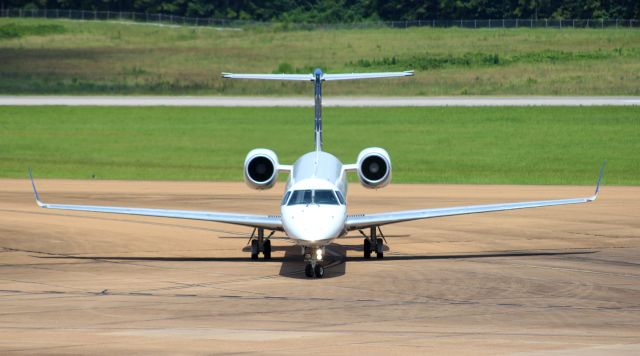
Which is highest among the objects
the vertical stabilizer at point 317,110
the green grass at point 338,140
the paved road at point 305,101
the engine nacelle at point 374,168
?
the vertical stabilizer at point 317,110

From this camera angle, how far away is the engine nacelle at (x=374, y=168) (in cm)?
A: 3069

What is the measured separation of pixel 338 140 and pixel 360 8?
10890 centimetres

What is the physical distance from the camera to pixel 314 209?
89.2 feet

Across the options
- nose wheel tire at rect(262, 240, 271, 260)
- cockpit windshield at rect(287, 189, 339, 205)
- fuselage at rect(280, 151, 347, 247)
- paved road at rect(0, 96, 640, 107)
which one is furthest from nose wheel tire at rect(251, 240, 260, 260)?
paved road at rect(0, 96, 640, 107)

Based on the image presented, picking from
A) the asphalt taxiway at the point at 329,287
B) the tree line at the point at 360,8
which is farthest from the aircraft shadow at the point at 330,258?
the tree line at the point at 360,8

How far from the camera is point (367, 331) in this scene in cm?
2102

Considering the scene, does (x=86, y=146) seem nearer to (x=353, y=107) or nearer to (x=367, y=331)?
(x=353, y=107)

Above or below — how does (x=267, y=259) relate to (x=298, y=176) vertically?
below

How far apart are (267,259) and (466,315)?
29.7 feet

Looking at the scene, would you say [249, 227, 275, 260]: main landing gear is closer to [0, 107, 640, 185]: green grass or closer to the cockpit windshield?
the cockpit windshield

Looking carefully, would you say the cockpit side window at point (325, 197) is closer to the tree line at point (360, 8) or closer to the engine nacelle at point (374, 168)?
the engine nacelle at point (374, 168)

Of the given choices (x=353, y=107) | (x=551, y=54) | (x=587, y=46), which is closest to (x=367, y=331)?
(x=353, y=107)

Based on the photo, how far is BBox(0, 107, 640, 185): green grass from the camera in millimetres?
55938

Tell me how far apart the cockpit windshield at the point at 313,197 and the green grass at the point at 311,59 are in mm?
56618
